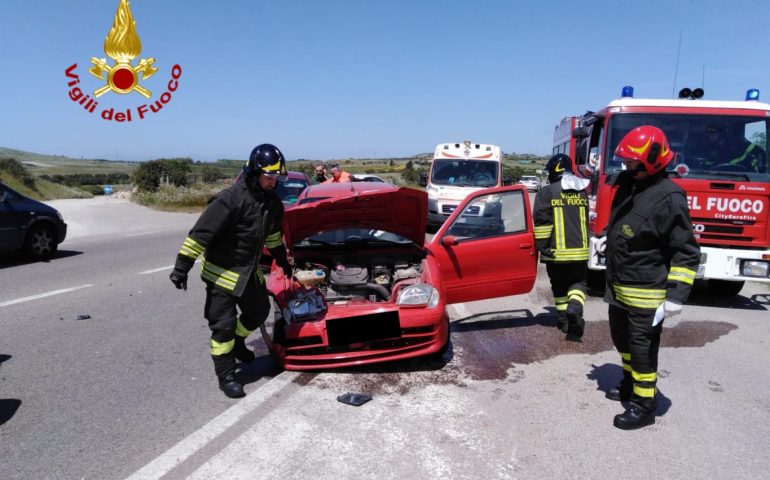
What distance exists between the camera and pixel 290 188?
14422 millimetres

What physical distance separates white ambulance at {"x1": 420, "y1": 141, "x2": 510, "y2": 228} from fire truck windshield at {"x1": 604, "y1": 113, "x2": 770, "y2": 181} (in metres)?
7.14

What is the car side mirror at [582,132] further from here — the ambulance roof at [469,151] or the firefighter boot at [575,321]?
the ambulance roof at [469,151]

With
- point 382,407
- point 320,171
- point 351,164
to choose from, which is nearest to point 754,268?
point 382,407

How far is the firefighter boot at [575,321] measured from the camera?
18.5ft

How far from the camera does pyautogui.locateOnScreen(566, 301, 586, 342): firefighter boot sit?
5637mm

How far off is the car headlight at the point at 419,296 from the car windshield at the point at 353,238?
114 centimetres

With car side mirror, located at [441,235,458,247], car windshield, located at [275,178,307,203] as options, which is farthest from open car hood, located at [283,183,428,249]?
car windshield, located at [275,178,307,203]

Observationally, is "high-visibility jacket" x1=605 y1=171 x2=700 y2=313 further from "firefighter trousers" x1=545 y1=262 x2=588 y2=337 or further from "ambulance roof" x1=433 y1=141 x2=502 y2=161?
"ambulance roof" x1=433 y1=141 x2=502 y2=161

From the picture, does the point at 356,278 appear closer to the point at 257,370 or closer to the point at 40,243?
the point at 257,370

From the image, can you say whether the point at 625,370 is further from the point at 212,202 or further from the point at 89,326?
the point at 89,326

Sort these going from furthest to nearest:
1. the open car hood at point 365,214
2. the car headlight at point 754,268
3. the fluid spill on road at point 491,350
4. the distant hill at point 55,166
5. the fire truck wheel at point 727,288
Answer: the distant hill at point 55,166
the fire truck wheel at point 727,288
the car headlight at point 754,268
the open car hood at point 365,214
the fluid spill on road at point 491,350

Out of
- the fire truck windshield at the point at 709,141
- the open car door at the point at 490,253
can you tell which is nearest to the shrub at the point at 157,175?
the fire truck windshield at the point at 709,141

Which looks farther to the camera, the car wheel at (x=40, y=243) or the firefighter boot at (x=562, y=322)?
the car wheel at (x=40, y=243)

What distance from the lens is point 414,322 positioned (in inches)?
183
